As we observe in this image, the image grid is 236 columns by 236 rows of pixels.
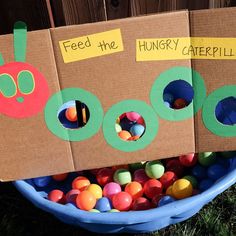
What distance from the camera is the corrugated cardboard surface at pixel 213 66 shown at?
1141 millimetres

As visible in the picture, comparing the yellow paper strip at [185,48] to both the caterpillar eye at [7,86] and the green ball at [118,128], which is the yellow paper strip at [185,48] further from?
the green ball at [118,128]

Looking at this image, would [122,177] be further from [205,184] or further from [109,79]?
[109,79]

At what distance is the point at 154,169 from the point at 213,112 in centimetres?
32

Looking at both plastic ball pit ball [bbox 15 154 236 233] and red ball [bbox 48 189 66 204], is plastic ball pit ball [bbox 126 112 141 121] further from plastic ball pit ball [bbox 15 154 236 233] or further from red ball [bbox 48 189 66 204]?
red ball [bbox 48 189 66 204]

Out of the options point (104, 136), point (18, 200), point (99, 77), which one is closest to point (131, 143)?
point (104, 136)

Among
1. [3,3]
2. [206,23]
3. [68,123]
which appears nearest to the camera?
[206,23]

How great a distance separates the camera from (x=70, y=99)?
1216 mm

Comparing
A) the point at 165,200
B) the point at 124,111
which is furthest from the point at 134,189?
the point at 124,111

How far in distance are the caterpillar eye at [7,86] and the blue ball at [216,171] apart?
27.3 inches

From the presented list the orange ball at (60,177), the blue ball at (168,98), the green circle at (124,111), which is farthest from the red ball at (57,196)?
the blue ball at (168,98)

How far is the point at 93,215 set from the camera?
1.23 m

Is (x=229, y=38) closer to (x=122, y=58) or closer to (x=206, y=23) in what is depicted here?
(x=206, y=23)

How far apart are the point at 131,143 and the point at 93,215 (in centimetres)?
23

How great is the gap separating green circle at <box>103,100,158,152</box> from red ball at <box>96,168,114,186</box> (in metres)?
0.29
